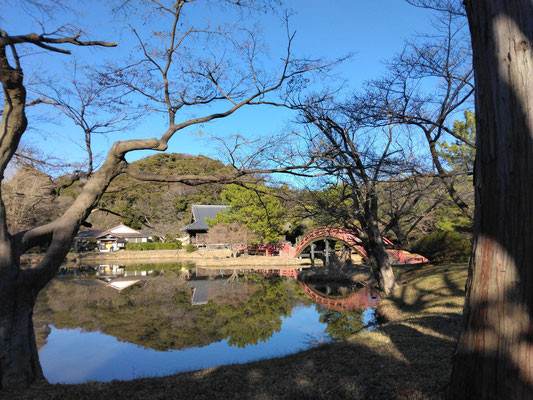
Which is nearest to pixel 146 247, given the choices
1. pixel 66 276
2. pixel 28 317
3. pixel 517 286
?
pixel 66 276

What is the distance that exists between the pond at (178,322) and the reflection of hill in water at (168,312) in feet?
0.11

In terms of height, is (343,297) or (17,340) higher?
(17,340)

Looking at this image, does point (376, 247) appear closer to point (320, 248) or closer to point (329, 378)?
point (329, 378)

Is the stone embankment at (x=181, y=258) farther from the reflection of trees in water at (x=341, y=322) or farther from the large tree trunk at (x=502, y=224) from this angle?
the large tree trunk at (x=502, y=224)

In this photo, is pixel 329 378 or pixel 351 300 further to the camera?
pixel 351 300

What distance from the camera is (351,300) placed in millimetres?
14109

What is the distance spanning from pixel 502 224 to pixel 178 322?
11050mm

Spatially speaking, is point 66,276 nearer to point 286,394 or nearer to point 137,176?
point 137,176

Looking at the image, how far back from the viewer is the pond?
7.95 m

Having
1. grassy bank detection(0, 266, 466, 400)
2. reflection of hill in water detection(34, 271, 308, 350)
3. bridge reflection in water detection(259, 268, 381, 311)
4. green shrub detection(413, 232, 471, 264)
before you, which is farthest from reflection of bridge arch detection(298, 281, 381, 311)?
grassy bank detection(0, 266, 466, 400)

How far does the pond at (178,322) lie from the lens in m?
7.95

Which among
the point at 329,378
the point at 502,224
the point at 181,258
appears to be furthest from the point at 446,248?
the point at 181,258

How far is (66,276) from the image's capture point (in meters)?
21.9

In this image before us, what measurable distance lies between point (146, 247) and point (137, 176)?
31626mm
